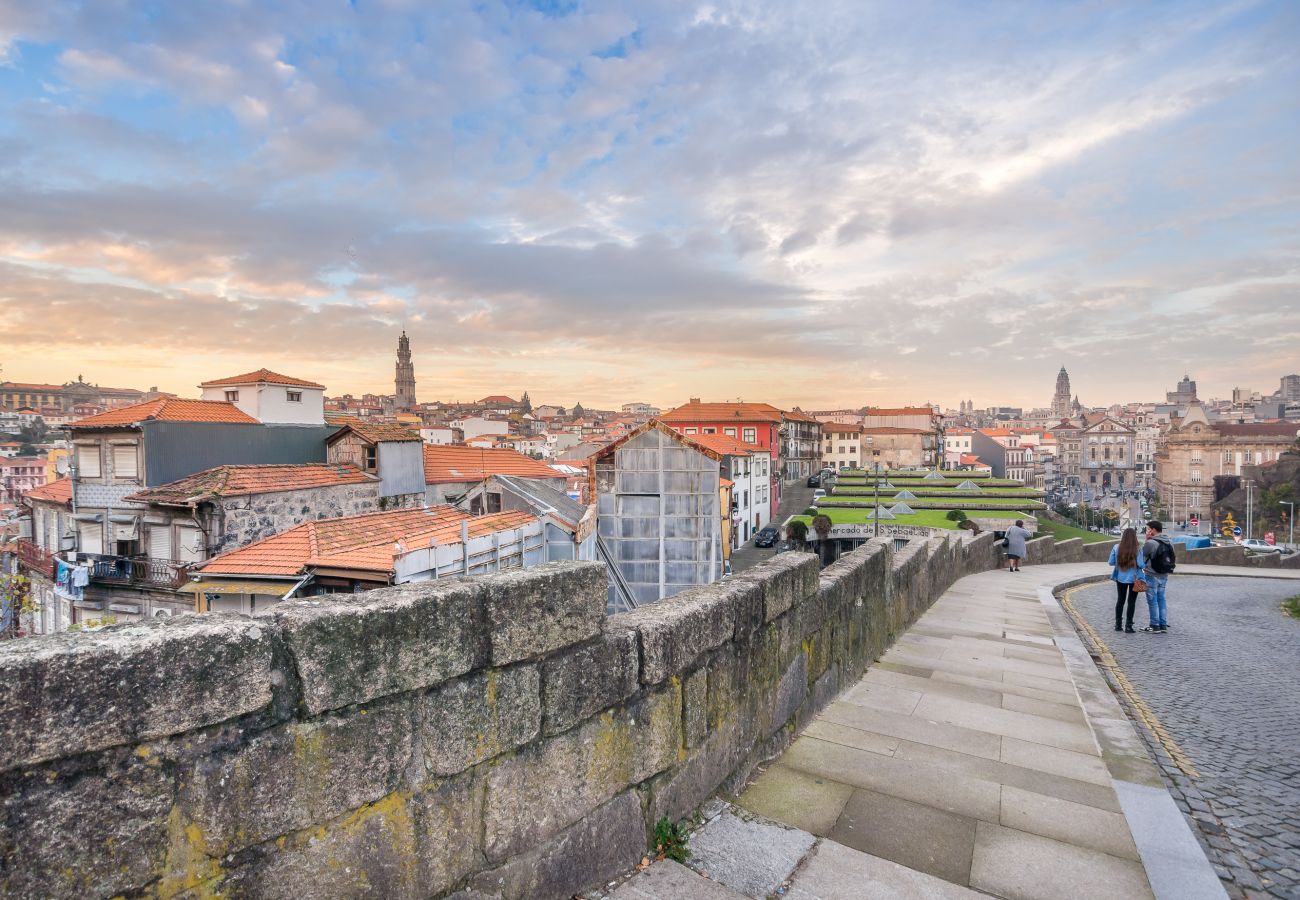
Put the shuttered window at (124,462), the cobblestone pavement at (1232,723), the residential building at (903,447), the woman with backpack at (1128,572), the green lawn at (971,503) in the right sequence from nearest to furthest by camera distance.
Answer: the cobblestone pavement at (1232,723) → the woman with backpack at (1128,572) → the shuttered window at (124,462) → the green lawn at (971,503) → the residential building at (903,447)

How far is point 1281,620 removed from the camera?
1085 cm

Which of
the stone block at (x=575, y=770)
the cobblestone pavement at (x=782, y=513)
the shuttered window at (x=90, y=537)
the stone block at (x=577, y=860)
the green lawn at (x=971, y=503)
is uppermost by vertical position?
the stone block at (x=575, y=770)

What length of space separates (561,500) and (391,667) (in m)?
20.3

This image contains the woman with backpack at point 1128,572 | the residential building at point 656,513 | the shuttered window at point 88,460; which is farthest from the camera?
the shuttered window at point 88,460

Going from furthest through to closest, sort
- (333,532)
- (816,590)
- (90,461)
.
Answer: (90,461) < (333,532) < (816,590)

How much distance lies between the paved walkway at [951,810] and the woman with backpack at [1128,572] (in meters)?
4.54

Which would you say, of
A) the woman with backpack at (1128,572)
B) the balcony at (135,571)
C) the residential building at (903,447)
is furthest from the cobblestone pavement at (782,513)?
the residential building at (903,447)

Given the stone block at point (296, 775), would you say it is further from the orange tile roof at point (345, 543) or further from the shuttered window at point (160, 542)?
the shuttered window at point (160, 542)

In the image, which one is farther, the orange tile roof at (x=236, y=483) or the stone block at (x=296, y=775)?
the orange tile roof at (x=236, y=483)

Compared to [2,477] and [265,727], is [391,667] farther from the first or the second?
[2,477]

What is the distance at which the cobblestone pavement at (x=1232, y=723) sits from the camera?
3.37 m

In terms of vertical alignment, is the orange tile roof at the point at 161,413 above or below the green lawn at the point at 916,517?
above

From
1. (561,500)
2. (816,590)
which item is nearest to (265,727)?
(816,590)

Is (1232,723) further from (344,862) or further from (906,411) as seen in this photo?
(906,411)
